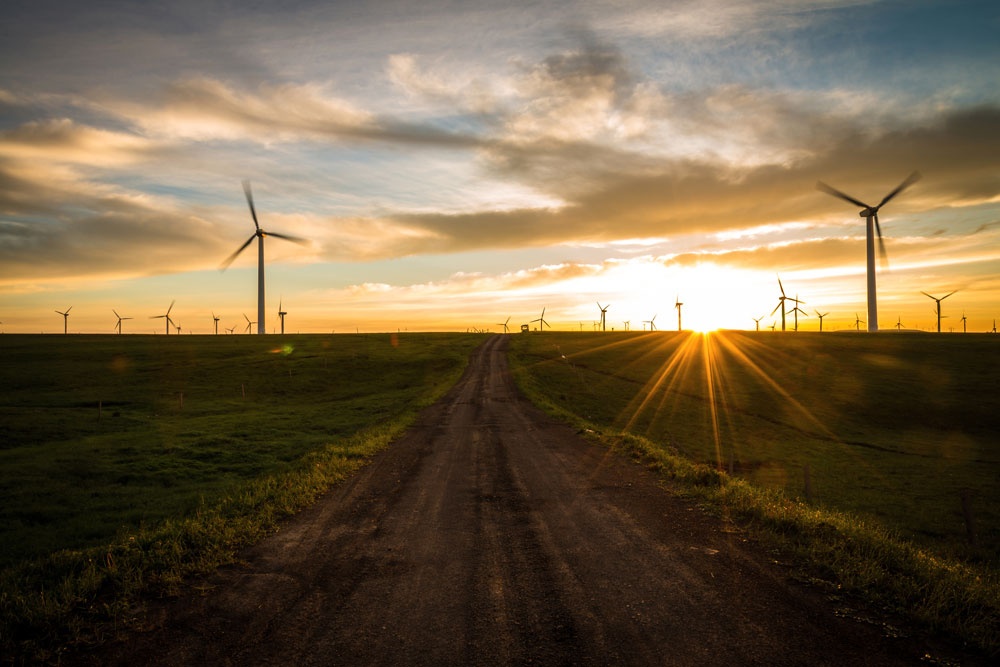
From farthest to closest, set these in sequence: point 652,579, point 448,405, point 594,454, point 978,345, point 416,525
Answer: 1. point 978,345
2. point 448,405
3. point 594,454
4. point 416,525
5. point 652,579

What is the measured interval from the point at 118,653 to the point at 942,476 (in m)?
46.7

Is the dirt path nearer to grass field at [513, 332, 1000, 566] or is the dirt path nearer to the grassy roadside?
the grassy roadside

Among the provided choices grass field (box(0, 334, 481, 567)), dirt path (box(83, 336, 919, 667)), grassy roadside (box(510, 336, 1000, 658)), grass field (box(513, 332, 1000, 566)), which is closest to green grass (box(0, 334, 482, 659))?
grass field (box(0, 334, 481, 567))

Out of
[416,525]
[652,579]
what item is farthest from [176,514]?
[652,579]

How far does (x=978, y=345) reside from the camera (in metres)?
95.1

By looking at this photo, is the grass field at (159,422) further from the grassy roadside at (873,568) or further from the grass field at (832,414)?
the grass field at (832,414)

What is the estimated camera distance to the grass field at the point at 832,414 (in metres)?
30.5

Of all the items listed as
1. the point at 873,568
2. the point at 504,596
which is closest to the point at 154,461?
the point at 504,596

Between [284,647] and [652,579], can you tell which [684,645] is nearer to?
[652,579]

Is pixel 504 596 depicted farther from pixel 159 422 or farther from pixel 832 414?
pixel 832 414

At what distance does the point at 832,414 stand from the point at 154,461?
2375 inches

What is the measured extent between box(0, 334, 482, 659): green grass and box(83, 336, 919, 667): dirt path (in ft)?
5.08

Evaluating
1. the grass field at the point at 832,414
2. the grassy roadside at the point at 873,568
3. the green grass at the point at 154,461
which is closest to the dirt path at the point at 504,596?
the grassy roadside at the point at 873,568

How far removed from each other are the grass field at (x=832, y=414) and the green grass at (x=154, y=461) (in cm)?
1885
